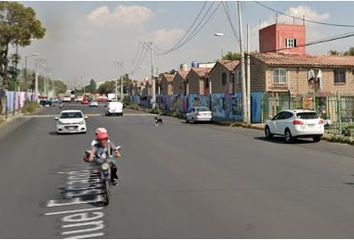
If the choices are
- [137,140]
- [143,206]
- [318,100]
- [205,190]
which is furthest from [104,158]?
[318,100]

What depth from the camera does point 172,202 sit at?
929 cm

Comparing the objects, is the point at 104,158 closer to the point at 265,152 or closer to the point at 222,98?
the point at 265,152

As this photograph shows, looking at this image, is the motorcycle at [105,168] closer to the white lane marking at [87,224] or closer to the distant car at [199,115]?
the white lane marking at [87,224]

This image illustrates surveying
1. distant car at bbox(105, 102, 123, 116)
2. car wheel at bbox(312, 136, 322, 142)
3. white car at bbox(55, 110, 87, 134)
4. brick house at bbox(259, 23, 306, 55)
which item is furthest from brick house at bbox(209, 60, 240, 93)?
car wheel at bbox(312, 136, 322, 142)

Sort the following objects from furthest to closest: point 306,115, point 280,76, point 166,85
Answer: point 166,85 → point 280,76 → point 306,115

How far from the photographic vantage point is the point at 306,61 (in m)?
49.6

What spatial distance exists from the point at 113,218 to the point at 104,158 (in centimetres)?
159

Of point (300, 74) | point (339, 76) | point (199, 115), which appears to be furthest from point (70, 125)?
point (339, 76)

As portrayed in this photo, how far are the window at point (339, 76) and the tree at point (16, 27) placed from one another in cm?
2876

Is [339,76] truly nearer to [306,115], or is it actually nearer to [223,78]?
[223,78]

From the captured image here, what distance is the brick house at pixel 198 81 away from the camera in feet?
231

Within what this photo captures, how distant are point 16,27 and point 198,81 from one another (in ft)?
93.5

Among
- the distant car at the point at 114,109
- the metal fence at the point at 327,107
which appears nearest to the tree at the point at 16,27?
the distant car at the point at 114,109

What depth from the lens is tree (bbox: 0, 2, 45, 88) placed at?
50844 mm
